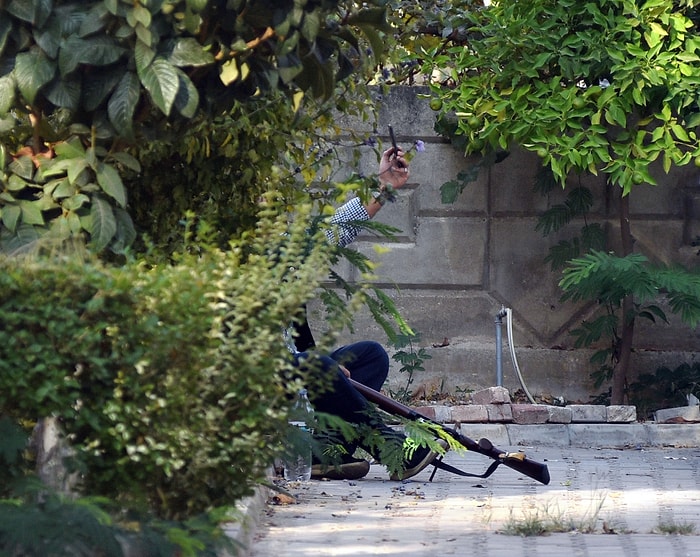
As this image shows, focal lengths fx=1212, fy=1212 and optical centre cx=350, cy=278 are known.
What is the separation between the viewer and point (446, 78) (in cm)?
935

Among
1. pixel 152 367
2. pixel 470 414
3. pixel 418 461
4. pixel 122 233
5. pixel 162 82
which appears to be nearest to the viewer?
pixel 152 367

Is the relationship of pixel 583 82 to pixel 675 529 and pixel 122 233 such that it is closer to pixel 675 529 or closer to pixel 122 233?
pixel 675 529

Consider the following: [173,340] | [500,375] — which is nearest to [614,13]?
[500,375]

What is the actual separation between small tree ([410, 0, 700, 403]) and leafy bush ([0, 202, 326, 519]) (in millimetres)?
4885

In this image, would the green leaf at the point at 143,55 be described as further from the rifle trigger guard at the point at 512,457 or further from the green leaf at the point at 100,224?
the rifle trigger guard at the point at 512,457

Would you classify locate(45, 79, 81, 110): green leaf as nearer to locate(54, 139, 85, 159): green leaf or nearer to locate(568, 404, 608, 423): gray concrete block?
locate(54, 139, 85, 159): green leaf

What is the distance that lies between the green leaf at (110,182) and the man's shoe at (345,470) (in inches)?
109

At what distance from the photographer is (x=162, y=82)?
391 cm

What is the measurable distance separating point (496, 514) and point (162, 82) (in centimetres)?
264

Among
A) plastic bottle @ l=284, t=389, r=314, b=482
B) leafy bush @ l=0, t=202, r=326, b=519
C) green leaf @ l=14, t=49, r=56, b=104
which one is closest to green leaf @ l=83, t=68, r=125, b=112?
green leaf @ l=14, t=49, r=56, b=104

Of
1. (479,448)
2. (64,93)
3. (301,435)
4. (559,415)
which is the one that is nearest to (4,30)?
(64,93)

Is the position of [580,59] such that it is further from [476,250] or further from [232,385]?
[232,385]

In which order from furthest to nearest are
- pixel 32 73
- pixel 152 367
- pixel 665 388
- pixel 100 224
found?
1. pixel 665 388
2. pixel 100 224
3. pixel 32 73
4. pixel 152 367

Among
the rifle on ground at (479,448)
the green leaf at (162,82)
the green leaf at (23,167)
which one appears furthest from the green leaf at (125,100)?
the rifle on ground at (479,448)
